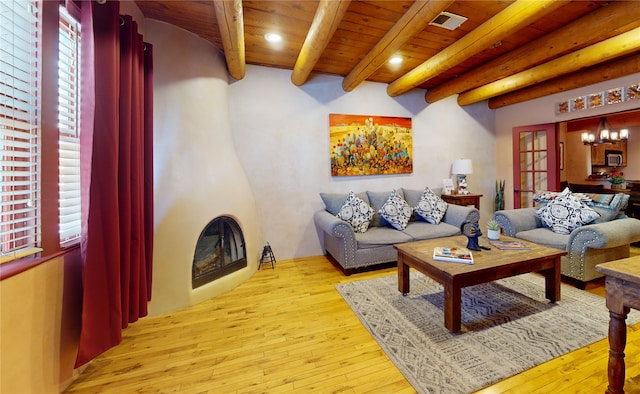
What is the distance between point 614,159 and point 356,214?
804cm

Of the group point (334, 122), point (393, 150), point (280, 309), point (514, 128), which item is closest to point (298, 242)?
point (280, 309)

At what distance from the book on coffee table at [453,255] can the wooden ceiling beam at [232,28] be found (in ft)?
7.94

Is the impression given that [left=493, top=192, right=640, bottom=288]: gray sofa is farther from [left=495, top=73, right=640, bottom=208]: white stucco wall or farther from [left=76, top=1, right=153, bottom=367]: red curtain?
[left=76, top=1, right=153, bottom=367]: red curtain

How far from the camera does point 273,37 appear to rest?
8.85ft

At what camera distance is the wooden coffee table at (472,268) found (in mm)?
1845

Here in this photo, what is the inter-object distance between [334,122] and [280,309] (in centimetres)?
263

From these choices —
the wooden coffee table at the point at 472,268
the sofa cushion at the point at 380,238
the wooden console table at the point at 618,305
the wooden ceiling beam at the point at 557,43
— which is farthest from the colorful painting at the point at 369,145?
the wooden console table at the point at 618,305

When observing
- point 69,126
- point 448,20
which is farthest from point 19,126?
point 448,20

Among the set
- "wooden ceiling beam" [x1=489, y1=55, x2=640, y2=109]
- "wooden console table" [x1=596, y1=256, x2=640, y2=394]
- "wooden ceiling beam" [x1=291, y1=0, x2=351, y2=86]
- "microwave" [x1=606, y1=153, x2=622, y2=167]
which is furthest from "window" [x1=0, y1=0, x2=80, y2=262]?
"microwave" [x1=606, y1=153, x2=622, y2=167]

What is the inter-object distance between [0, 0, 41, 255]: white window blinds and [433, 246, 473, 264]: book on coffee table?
256 cm

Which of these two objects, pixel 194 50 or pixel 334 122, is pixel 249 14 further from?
pixel 334 122

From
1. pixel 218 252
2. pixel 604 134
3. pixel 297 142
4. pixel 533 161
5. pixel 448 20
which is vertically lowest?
pixel 218 252

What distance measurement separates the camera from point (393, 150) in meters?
4.11

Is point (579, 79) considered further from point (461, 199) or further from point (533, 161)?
point (461, 199)
